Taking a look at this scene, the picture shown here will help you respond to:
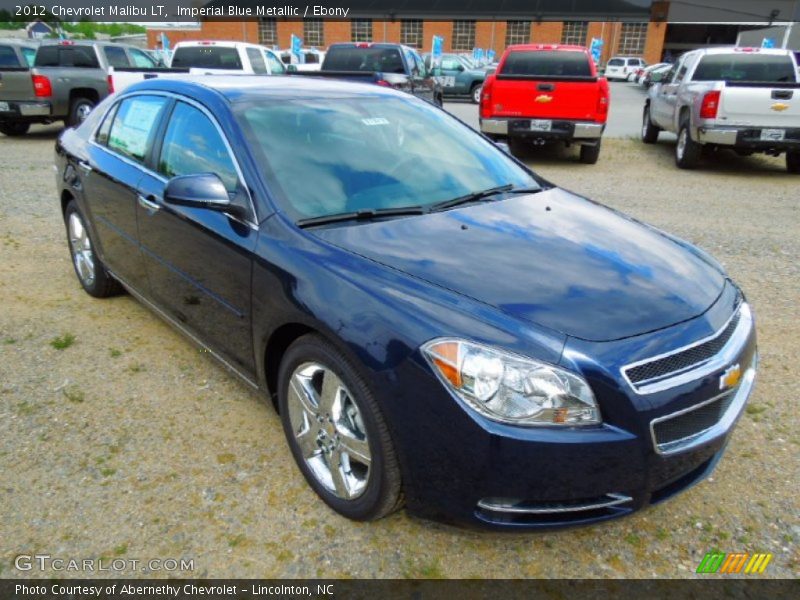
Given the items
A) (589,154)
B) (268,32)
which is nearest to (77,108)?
(589,154)

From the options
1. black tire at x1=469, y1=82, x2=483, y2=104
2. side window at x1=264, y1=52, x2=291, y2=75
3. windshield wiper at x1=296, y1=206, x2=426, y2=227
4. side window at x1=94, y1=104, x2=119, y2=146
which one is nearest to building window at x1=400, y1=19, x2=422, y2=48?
black tire at x1=469, y1=82, x2=483, y2=104

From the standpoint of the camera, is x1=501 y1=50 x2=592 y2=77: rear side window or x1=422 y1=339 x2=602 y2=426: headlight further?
x1=501 y1=50 x2=592 y2=77: rear side window

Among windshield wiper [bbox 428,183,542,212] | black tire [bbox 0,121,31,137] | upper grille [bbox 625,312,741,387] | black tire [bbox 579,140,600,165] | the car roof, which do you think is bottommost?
black tire [bbox 0,121,31,137]

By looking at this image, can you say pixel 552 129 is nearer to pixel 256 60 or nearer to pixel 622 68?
pixel 256 60

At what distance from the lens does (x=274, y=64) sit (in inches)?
554

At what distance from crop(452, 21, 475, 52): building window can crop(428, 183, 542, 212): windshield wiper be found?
50.6m

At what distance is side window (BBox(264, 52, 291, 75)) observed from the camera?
13.9 meters

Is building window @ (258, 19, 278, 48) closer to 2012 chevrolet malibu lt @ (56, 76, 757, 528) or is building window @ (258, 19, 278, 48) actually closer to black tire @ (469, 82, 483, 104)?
black tire @ (469, 82, 483, 104)

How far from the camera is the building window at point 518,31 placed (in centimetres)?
4884

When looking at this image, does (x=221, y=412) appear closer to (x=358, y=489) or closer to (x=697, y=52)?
(x=358, y=489)

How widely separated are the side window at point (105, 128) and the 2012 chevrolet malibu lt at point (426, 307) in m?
0.68

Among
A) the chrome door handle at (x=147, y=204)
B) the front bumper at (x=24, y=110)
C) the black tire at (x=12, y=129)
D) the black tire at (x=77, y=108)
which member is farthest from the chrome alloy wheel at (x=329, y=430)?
the black tire at (x=12, y=129)

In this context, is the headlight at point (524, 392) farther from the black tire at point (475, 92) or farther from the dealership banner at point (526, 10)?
the dealership banner at point (526, 10)

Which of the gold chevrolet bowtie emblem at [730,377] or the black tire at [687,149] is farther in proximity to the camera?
the black tire at [687,149]
